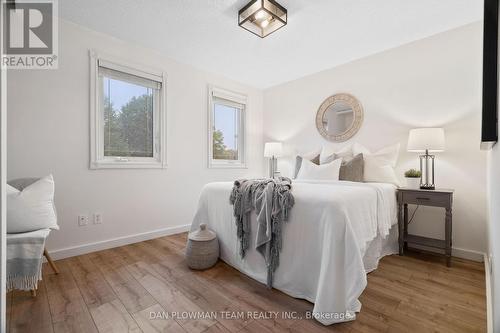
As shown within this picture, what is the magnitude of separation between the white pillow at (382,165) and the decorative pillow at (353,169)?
93 mm

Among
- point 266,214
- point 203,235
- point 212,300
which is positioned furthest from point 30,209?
point 266,214

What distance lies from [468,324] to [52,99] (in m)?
3.74

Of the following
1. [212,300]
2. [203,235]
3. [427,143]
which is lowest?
[212,300]

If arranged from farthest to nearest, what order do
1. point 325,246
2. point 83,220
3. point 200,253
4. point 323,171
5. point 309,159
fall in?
1. point 309,159
2. point 323,171
3. point 83,220
4. point 200,253
5. point 325,246

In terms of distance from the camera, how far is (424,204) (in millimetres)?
2262

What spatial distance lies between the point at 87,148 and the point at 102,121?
361 mm

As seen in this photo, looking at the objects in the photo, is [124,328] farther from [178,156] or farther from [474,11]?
[474,11]

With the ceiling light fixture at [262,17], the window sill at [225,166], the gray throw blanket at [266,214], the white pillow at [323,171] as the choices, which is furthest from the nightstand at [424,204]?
the window sill at [225,166]

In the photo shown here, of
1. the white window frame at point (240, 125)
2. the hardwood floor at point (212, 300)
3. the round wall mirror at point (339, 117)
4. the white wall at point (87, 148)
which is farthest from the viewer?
the white window frame at point (240, 125)

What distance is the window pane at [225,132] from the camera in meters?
3.90

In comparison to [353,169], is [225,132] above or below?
above

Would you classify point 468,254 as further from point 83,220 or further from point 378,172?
point 83,220

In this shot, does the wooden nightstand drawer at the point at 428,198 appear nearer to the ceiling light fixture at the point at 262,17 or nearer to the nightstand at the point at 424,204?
the nightstand at the point at 424,204

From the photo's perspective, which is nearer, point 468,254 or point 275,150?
point 468,254
